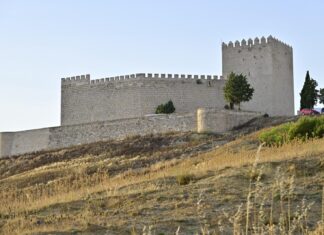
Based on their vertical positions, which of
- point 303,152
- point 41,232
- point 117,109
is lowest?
point 41,232

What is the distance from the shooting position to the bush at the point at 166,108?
131 ft

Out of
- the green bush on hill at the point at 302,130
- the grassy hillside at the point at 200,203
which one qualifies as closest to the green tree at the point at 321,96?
the green bush on hill at the point at 302,130

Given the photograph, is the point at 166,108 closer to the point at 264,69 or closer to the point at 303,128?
the point at 264,69

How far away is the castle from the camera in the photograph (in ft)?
134

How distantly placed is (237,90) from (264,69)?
3.72 metres

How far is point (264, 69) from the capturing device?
135ft

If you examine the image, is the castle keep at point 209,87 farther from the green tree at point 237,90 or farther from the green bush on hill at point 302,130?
the green bush on hill at point 302,130

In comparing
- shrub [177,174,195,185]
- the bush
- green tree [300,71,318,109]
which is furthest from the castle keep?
shrub [177,174,195,185]

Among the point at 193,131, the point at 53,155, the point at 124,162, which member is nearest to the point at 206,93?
the point at 193,131

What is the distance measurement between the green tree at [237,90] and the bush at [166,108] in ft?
11.6

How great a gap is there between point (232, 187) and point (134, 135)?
28196mm

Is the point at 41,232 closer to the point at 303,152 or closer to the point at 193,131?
the point at 303,152

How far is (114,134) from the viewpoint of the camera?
125ft

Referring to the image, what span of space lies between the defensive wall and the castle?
0.20ft
